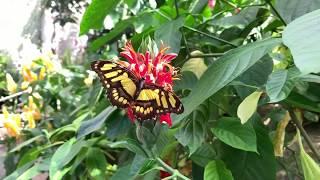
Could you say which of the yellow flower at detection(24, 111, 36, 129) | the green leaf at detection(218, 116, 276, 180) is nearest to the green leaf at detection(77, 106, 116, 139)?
the green leaf at detection(218, 116, 276, 180)

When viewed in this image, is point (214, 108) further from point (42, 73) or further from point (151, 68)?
point (42, 73)

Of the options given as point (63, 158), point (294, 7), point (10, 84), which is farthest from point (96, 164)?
point (10, 84)

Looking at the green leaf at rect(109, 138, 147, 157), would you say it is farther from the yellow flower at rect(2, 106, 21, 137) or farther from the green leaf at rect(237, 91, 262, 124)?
the yellow flower at rect(2, 106, 21, 137)

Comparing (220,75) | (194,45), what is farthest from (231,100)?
(220,75)

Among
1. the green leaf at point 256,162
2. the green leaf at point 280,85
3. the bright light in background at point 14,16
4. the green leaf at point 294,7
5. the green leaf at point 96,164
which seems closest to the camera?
the green leaf at point 280,85

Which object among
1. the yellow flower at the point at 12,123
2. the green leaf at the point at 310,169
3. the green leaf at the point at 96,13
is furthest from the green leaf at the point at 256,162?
the yellow flower at the point at 12,123

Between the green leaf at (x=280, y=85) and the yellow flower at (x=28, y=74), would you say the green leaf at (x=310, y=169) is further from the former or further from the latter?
the yellow flower at (x=28, y=74)
